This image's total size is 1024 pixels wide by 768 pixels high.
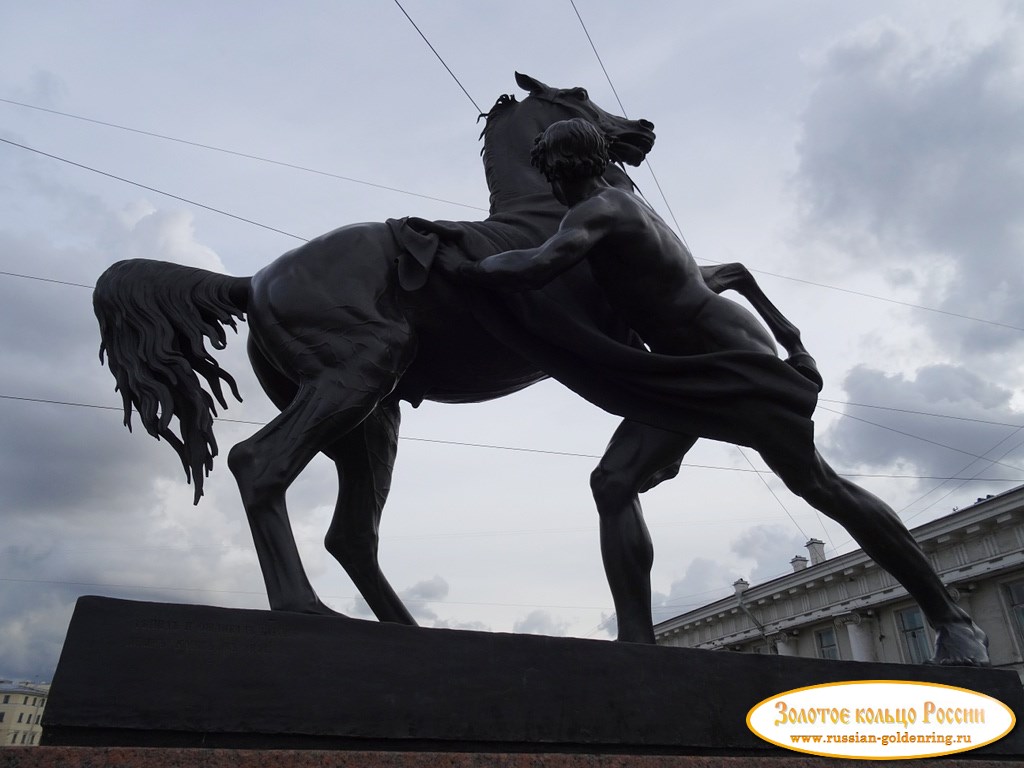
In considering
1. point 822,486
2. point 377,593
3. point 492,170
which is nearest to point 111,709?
point 377,593

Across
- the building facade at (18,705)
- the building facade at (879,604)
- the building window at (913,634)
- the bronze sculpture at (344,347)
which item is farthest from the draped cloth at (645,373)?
the building facade at (18,705)

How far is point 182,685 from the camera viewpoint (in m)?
2.46

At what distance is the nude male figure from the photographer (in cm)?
369

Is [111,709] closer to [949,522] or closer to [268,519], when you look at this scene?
[268,519]

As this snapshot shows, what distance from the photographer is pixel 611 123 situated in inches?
188

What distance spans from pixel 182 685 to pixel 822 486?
2.84 metres

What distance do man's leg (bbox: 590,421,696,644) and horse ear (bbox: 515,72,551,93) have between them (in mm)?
2170

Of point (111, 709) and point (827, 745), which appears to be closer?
point (111, 709)

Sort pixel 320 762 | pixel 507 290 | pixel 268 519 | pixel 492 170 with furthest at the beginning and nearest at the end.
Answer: pixel 492 170, pixel 507 290, pixel 268 519, pixel 320 762

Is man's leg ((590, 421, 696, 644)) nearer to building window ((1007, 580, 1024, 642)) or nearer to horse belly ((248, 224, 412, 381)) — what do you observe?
horse belly ((248, 224, 412, 381))

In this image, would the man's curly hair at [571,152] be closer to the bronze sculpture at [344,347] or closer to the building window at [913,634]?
the bronze sculpture at [344,347]

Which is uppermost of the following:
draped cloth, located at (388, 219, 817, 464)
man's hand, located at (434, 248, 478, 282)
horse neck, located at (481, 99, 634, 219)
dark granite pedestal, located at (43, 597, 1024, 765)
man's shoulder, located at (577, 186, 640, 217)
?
horse neck, located at (481, 99, 634, 219)

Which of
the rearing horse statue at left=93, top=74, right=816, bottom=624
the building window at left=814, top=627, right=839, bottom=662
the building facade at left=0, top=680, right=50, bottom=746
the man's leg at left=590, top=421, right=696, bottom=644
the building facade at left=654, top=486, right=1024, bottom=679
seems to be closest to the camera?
the rearing horse statue at left=93, top=74, right=816, bottom=624

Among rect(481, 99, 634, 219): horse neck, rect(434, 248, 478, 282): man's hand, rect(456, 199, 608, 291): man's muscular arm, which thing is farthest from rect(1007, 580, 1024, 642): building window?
rect(434, 248, 478, 282): man's hand
